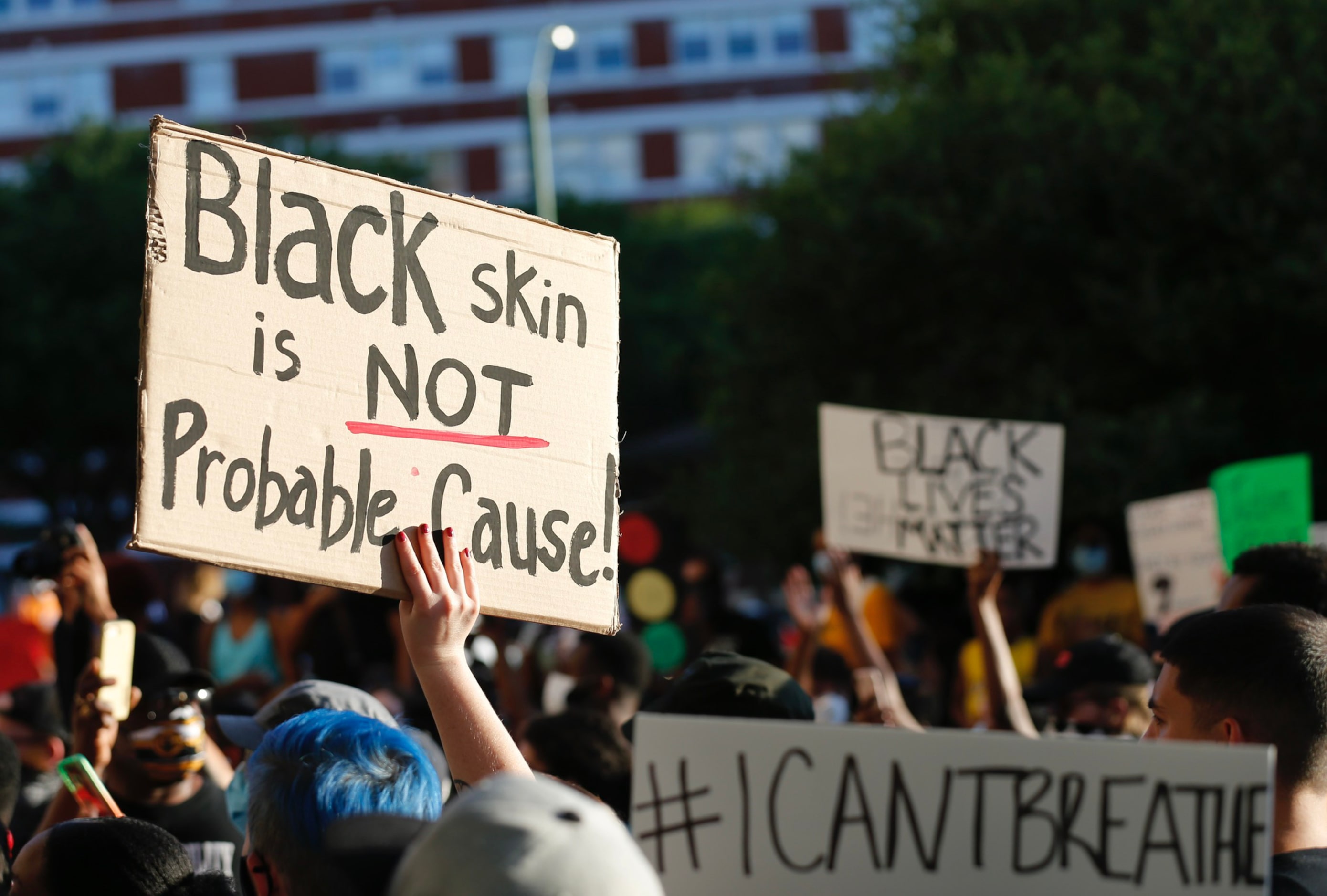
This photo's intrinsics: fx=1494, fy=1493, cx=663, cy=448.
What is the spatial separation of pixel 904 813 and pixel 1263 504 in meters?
4.09

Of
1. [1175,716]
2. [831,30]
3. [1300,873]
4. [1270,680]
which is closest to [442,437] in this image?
[1175,716]

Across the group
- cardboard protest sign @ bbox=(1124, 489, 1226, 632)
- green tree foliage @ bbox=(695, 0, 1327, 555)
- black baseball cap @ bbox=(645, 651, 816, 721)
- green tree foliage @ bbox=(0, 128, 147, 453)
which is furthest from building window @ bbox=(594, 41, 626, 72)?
black baseball cap @ bbox=(645, 651, 816, 721)

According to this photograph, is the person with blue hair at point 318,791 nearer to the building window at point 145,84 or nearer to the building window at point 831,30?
the building window at point 831,30

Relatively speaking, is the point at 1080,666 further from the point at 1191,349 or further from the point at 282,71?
the point at 282,71

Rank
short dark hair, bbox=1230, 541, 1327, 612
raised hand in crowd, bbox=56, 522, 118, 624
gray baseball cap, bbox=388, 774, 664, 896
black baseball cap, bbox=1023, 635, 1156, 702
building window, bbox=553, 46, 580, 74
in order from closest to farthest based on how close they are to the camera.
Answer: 1. gray baseball cap, bbox=388, 774, 664, 896
2. short dark hair, bbox=1230, 541, 1327, 612
3. black baseball cap, bbox=1023, 635, 1156, 702
4. raised hand in crowd, bbox=56, 522, 118, 624
5. building window, bbox=553, 46, 580, 74

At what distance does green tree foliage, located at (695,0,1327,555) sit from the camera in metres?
11.3

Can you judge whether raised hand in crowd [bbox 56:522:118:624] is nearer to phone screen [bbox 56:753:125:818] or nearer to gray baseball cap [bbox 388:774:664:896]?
phone screen [bbox 56:753:125:818]

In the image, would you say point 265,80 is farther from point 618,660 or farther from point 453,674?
point 453,674

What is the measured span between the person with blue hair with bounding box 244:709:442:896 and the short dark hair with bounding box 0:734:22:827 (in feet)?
5.27

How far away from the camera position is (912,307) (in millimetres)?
13242

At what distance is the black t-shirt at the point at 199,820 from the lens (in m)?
3.42

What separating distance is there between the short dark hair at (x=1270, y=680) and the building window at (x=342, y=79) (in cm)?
4539

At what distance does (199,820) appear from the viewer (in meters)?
3.47

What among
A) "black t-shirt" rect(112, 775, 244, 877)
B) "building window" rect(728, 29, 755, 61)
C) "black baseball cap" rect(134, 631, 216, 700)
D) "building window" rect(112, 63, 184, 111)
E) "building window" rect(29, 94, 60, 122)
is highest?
"building window" rect(728, 29, 755, 61)
